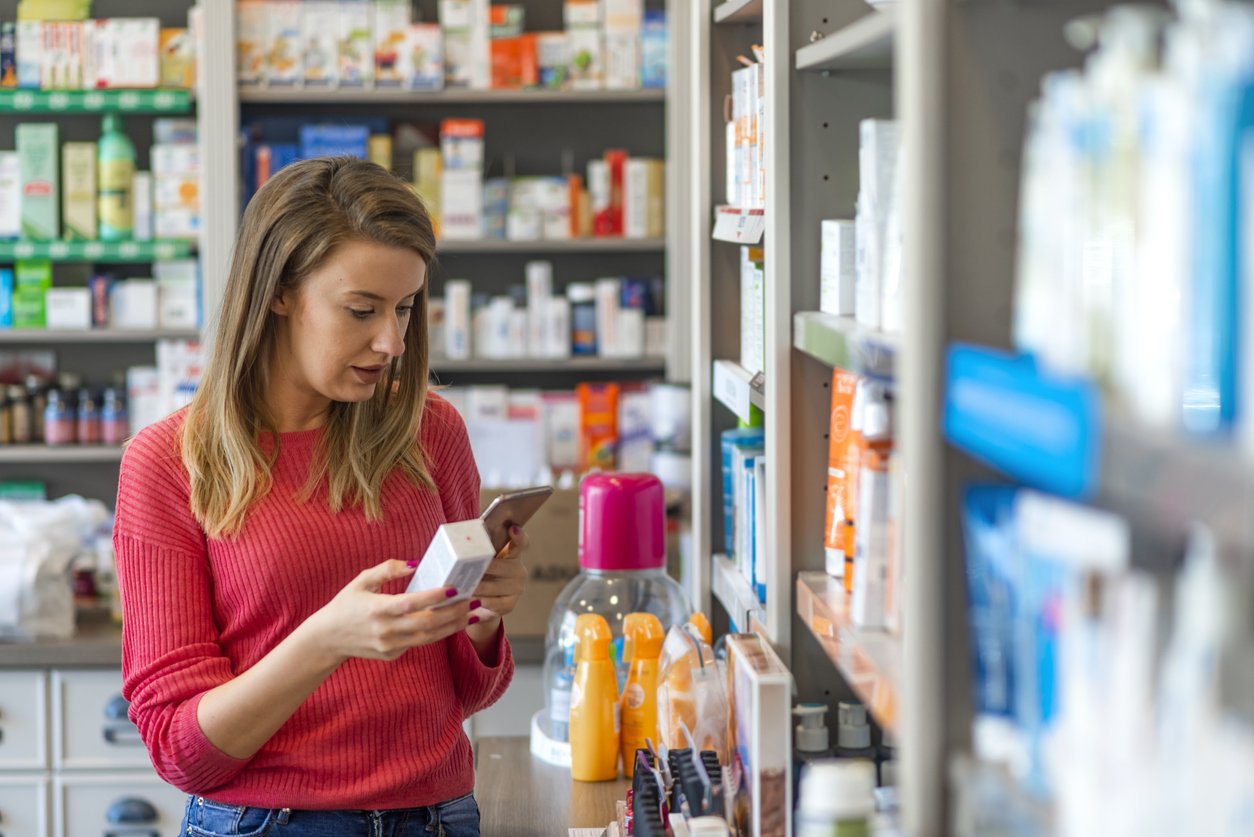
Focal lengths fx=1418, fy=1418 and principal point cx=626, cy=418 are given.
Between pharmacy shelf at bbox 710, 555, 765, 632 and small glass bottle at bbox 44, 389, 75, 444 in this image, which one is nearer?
pharmacy shelf at bbox 710, 555, 765, 632

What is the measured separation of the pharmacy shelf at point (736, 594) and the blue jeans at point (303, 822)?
1.93 feet

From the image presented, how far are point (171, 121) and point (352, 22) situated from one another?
693mm

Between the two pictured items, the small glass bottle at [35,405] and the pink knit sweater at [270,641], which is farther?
the small glass bottle at [35,405]

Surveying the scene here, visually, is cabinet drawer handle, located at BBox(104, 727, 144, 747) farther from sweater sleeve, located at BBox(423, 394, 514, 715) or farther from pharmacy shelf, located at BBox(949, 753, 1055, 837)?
pharmacy shelf, located at BBox(949, 753, 1055, 837)

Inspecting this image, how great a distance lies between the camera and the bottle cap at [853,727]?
198 centimetres

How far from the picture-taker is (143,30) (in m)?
4.55

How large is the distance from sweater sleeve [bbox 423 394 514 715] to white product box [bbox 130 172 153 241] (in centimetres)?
253

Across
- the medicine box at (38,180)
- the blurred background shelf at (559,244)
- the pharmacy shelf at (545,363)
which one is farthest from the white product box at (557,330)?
the medicine box at (38,180)

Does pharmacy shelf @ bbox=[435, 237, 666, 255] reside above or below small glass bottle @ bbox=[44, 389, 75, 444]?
above

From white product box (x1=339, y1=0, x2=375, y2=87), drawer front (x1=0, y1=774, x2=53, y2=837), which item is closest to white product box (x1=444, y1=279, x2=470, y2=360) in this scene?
white product box (x1=339, y1=0, x2=375, y2=87)

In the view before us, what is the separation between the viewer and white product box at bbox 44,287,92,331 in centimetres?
466

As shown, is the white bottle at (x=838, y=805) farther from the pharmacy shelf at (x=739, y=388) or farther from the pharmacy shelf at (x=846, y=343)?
the pharmacy shelf at (x=739, y=388)

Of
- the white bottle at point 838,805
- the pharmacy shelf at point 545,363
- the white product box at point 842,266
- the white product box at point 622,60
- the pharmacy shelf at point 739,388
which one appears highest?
the white product box at point 622,60

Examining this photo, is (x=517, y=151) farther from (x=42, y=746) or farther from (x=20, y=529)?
(x=42, y=746)
